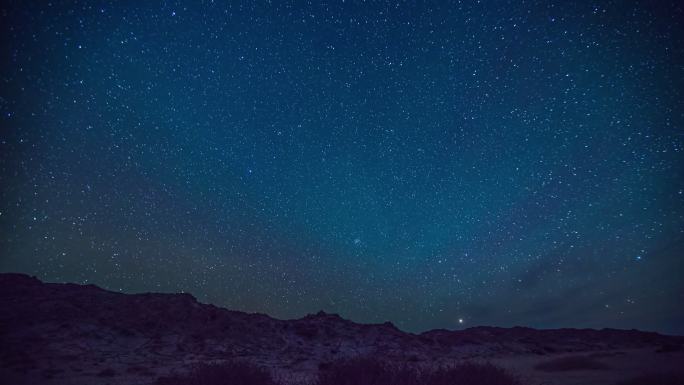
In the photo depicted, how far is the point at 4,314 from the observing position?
85.7ft

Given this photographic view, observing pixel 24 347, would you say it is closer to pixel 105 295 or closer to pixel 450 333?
pixel 105 295

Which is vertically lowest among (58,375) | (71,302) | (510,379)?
(58,375)

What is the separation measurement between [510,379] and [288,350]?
24.3 metres

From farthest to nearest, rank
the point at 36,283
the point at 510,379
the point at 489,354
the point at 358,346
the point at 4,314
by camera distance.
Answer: the point at 36,283
the point at 489,354
the point at 358,346
the point at 4,314
the point at 510,379

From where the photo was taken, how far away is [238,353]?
26.3 metres

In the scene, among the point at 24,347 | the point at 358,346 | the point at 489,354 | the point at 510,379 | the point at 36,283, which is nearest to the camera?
the point at 510,379

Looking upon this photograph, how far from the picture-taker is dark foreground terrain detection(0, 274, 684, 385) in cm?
951

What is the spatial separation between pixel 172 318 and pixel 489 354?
2971 centimetres

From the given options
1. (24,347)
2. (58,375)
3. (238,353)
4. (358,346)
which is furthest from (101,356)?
(358,346)

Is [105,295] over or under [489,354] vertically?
over

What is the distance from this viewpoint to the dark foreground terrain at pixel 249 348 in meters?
9.51

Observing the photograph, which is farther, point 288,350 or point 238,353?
point 288,350

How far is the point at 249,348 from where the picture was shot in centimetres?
2819

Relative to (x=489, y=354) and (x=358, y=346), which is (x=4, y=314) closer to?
(x=358, y=346)
